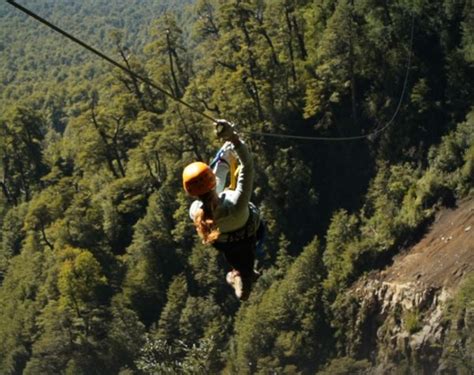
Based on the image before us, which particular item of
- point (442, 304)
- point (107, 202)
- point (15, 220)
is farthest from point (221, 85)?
point (15, 220)

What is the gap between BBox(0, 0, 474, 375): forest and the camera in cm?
2948

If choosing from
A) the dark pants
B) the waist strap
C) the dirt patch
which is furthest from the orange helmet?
the dirt patch

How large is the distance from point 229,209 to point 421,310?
21.0m

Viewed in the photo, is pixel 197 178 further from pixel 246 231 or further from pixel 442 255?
pixel 442 255

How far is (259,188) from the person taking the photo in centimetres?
3434

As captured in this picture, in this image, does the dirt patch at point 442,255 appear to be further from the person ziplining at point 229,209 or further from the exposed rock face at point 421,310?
the person ziplining at point 229,209

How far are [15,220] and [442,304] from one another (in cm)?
3094

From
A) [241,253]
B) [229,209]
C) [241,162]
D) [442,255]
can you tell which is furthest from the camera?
[442,255]

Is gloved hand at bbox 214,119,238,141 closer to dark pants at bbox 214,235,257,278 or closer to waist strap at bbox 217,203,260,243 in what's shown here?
waist strap at bbox 217,203,260,243

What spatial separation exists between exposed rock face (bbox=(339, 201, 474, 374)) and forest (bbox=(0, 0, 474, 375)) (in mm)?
395

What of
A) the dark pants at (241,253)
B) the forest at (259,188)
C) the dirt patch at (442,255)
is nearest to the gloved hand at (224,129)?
the dark pants at (241,253)

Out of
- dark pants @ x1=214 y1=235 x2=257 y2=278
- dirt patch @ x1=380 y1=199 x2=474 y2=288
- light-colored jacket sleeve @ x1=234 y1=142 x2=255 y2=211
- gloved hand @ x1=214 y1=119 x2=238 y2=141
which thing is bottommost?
dark pants @ x1=214 y1=235 x2=257 y2=278

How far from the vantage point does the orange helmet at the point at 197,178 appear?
5.69 m

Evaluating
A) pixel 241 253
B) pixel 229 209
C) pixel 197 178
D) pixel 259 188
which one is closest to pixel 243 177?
pixel 229 209
